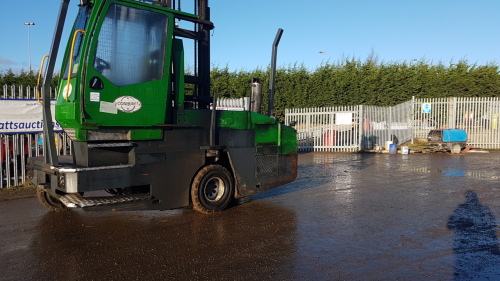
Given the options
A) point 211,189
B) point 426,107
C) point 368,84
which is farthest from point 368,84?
point 211,189

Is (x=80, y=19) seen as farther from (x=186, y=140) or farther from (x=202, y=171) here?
(x=202, y=171)

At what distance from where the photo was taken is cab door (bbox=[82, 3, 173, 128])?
579 centimetres

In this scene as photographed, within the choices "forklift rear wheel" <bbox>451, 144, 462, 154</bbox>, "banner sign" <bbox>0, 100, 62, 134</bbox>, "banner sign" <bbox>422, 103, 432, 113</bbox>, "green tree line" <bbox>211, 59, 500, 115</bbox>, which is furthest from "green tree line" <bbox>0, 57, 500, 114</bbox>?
"banner sign" <bbox>0, 100, 62, 134</bbox>

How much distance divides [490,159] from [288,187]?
33.5 feet

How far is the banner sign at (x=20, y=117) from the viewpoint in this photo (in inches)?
365

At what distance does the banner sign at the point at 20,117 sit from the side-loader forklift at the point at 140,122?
2.82 m

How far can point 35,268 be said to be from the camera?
4.69m

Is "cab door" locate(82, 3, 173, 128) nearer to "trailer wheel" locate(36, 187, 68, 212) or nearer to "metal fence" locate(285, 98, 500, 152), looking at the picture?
"trailer wheel" locate(36, 187, 68, 212)

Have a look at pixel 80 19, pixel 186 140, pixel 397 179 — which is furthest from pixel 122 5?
pixel 397 179

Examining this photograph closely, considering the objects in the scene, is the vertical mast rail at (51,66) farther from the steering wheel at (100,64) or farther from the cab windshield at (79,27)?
the steering wheel at (100,64)

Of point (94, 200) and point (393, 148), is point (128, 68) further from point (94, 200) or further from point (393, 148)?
point (393, 148)

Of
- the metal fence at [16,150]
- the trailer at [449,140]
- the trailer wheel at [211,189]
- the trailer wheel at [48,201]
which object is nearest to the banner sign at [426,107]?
the trailer at [449,140]

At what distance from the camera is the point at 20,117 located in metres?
9.53

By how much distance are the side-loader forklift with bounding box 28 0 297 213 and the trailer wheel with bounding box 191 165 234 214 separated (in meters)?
0.02
